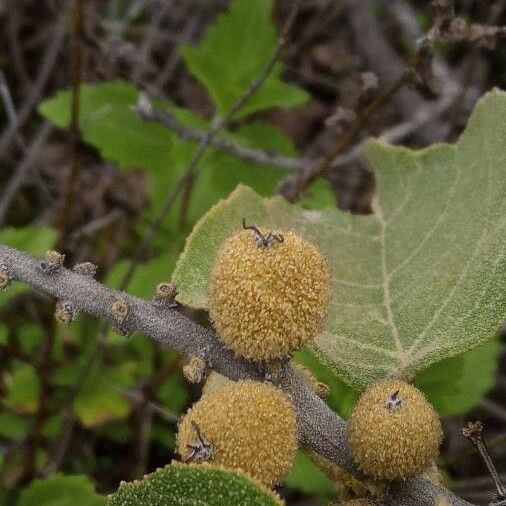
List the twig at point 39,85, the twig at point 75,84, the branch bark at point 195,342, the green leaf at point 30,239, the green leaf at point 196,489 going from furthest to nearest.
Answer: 1. the twig at point 39,85
2. the twig at point 75,84
3. the green leaf at point 30,239
4. the branch bark at point 195,342
5. the green leaf at point 196,489

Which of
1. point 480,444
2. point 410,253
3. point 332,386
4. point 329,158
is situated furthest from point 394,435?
point 329,158

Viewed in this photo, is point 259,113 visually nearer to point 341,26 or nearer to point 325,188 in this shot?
point 341,26

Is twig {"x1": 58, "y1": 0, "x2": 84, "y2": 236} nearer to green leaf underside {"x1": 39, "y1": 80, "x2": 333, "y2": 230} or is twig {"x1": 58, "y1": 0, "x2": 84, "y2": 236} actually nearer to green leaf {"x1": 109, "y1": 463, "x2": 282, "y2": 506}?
green leaf underside {"x1": 39, "y1": 80, "x2": 333, "y2": 230}

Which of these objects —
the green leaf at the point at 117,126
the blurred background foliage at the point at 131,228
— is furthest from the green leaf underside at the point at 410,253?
the green leaf at the point at 117,126

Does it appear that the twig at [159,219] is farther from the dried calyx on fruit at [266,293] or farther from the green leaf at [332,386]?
the dried calyx on fruit at [266,293]

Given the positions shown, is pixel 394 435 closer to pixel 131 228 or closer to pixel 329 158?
pixel 329 158

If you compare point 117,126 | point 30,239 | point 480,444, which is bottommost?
point 30,239
